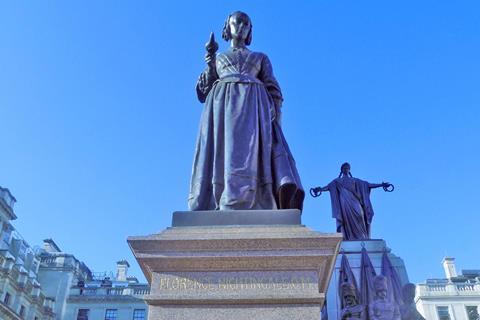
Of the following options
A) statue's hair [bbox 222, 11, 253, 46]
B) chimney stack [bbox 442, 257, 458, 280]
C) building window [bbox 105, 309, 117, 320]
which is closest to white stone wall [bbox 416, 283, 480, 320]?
chimney stack [bbox 442, 257, 458, 280]

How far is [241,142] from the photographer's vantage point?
6.78 meters

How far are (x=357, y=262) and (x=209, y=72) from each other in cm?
775

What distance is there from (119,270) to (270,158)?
203ft

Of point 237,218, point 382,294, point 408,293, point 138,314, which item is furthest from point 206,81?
point 138,314

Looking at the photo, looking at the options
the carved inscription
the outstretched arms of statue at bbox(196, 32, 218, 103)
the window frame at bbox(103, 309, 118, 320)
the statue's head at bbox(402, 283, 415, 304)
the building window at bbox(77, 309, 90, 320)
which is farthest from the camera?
the building window at bbox(77, 309, 90, 320)

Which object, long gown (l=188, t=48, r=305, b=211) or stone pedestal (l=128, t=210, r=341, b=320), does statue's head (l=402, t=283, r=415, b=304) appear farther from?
stone pedestal (l=128, t=210, r=341, b=320)

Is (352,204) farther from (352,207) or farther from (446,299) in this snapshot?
(446,299)

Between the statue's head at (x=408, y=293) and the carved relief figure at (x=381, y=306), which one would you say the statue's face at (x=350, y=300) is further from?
the statue's head at (x=408, y=293)

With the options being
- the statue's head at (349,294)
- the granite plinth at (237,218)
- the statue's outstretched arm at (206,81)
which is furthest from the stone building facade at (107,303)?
the granite plinth at (237,218)

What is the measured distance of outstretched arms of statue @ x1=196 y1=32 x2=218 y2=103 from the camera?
25.7 feet

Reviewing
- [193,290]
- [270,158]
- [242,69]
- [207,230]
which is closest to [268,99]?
[242,69]

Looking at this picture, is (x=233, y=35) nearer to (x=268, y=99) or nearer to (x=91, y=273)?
(x=268, y=99)

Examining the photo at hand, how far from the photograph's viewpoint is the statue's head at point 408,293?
12.5 metres

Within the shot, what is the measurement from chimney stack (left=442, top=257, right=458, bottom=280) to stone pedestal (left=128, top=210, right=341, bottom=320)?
6187 centimetres
